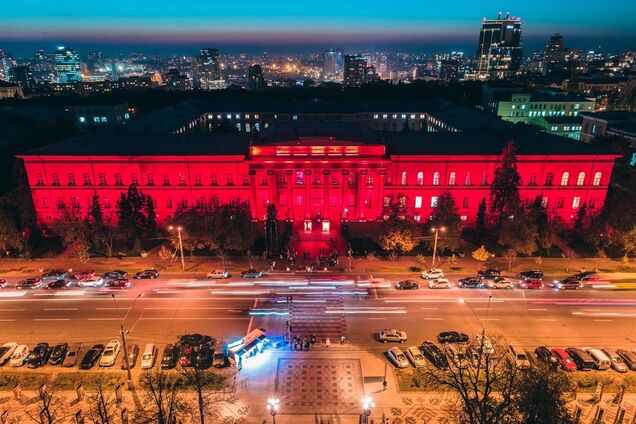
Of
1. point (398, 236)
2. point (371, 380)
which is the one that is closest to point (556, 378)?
point (371, 380)

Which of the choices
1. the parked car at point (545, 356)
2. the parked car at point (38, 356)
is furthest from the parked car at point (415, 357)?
the parked car at point (38, 356)

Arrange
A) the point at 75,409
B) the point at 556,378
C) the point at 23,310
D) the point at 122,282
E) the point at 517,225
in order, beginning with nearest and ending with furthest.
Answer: the point at 556,378 → the point at 75,409 → the point at 23,310 → the point at 122,282 → the point at 517,225

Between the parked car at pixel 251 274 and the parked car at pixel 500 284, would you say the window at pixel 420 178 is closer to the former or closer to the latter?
the parked car at pixel 500 284

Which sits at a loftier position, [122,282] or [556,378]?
[556,378]

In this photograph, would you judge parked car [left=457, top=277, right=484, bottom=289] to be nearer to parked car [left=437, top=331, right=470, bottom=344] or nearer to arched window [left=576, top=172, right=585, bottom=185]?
parked car [left=437, top=331, right=470, bottom=344]

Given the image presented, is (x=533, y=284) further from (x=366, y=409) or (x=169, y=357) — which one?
(x=169, y=357)

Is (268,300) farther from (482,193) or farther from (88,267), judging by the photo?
(482,193)
